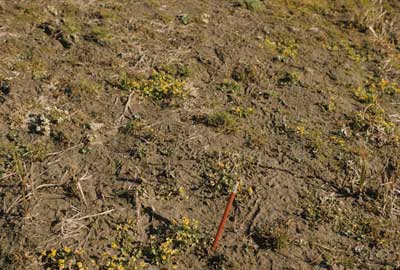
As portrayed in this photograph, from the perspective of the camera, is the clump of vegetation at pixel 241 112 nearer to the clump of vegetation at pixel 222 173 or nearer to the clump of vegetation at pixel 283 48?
the clump of vegetation at pixel 222 173

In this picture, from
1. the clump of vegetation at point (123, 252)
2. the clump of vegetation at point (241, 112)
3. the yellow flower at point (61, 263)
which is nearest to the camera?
the yellow flower at point (61, 263)

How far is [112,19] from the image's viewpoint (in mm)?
7980

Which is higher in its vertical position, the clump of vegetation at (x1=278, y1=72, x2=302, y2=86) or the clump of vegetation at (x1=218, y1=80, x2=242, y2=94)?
the clump of vegetation at (x1=278, y1=72, x2=302, y2=86)

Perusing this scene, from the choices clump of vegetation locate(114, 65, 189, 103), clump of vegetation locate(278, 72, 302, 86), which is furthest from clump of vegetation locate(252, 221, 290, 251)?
clump of vegetation locate(278, 72, 302, 86)

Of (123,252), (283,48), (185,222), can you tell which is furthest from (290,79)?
(123,252)

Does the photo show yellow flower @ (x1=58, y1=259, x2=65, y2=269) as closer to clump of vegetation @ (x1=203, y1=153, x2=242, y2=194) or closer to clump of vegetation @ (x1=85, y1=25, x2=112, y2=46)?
clump of vegetation @ (x1=203, y1=153, x2=242, y2=194)

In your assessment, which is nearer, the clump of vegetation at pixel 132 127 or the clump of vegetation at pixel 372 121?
the clump of vegetation at pixel 132 127

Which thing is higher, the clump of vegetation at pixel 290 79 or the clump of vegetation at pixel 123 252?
the clump of vegetation at pixel 290 79

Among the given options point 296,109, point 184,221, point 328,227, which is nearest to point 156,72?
point 296,109

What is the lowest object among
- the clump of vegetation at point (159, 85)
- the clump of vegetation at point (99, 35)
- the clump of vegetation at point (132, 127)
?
the clump of vegetation at point (132, 127)

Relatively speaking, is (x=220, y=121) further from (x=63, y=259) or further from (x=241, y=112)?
(x=63, y=259)

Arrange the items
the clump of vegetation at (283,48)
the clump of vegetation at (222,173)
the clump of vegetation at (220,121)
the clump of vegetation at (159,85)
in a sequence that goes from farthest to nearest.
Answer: the clump of vegetation at (283,48), the clump of vegetation at (159,85), the clump of vegetation at (220,121), the clump of vegetation at (222,173)

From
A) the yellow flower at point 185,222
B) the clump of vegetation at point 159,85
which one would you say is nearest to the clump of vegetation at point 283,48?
the clump of vegetation at point 159,85

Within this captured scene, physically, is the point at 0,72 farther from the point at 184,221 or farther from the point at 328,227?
the point at 328,227
